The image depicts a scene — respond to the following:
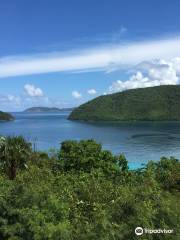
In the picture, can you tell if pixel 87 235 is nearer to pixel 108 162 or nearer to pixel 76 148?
pixel 108 162

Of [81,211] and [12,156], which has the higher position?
[12,156]

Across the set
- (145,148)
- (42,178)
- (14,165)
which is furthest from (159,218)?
(145,148)

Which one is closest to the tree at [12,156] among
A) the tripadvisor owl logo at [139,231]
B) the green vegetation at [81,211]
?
the green vegetation at [81,211]

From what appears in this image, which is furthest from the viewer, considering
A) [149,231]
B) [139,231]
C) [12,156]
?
[12,156]

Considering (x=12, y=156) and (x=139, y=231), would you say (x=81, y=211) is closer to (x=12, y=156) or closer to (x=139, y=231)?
(x=139, y=231)

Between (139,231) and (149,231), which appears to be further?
(139,231)

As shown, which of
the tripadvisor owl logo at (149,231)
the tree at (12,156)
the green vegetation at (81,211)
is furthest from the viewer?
Result: the tree at (12,156)

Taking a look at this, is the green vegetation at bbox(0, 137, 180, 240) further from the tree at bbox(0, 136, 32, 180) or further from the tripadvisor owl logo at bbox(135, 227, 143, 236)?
the tree at bbox(0, 136, 32, 180)

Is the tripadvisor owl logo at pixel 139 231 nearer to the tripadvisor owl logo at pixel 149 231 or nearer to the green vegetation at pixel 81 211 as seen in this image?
the tripadvisor owl logo at pixel 149 231

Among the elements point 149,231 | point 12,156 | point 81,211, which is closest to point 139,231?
point 149,231

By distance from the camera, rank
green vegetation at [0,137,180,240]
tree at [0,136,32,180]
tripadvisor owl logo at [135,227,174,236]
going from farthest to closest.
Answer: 1. tree at [0,136,32,180]
2. green vegetation at [0,137,180,240]
3. tripadvisor owl logo at [135,227,174,236]

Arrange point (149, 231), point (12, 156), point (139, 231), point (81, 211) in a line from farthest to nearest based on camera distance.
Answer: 1. point (12, 156)
2. point (81, 211)
3. point (139, 231)
4. point (149, 231)

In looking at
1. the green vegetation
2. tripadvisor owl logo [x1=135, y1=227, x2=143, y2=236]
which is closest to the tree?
the green vegetation

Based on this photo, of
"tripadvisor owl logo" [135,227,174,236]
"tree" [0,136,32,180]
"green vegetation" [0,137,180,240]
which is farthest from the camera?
"tree" [0,136,32,180]
